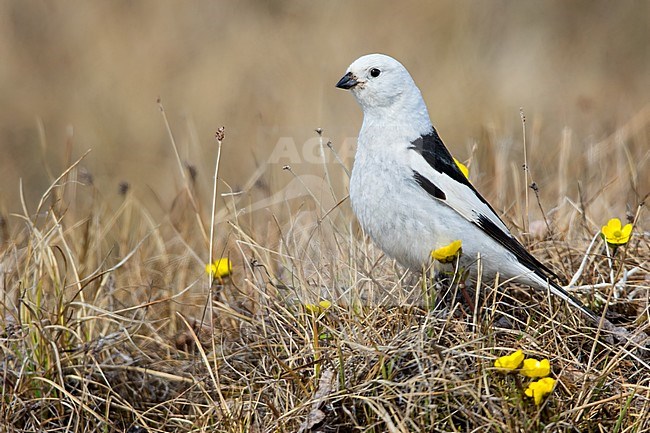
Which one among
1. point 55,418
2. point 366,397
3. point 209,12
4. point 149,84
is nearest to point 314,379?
point 366,397

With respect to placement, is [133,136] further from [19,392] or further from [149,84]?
[19,392]

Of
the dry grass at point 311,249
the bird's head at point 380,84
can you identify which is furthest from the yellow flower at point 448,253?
the bird's head at point 380,84

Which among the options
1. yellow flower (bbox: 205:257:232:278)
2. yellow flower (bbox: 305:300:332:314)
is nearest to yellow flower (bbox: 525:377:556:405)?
yellow flower (bbox: 305:300:332:314)

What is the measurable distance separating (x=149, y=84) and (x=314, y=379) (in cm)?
613

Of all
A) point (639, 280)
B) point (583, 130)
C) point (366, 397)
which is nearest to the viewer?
point (366, 397)

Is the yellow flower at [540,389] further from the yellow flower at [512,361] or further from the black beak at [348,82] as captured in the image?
the black beak at [348,82]

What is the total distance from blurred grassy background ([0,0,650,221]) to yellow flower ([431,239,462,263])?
398 cm

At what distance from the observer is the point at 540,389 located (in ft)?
7.48

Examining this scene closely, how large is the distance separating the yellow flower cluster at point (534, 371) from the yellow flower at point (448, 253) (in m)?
0.52

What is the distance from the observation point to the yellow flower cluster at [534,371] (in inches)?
89.9

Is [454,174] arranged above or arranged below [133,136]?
above

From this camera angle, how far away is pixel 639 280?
316 cm

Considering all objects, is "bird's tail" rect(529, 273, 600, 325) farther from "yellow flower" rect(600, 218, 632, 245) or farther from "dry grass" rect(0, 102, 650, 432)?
"yellow flower" rect(600, 218, 632, 245)

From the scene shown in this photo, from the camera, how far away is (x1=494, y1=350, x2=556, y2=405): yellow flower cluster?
2283 mm
